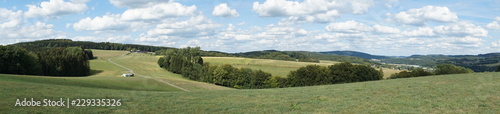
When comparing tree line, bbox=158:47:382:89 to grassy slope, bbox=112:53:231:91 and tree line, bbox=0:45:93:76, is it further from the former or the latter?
tree line, bbox=0:45:93:76

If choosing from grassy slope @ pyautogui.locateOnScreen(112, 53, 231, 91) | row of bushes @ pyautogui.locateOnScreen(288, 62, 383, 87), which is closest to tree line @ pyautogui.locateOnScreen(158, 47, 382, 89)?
row of bushes @ pyautogui.locateOnScreen(288, 62, 383, 87)

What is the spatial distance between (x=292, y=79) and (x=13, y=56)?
224ft

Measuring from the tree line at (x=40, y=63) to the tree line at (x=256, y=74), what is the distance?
104 ft

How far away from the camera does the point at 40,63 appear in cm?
7956

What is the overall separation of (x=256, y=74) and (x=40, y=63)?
5954 cm

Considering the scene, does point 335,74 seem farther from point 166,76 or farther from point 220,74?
point 166,76

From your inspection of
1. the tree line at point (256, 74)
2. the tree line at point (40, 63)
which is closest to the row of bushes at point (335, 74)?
the tree line at point (256, 74)

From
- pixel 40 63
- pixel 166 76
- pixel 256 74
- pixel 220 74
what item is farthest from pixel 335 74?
pixel 40 63

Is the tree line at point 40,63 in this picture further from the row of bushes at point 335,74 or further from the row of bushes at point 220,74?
the row of bushes at point 335,74

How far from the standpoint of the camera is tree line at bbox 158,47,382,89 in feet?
229

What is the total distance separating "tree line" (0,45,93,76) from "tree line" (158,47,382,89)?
31.8m

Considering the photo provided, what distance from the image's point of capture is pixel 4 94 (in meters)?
18.2

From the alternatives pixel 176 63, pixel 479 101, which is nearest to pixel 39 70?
pixel 176 63

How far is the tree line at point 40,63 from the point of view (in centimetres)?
6862
